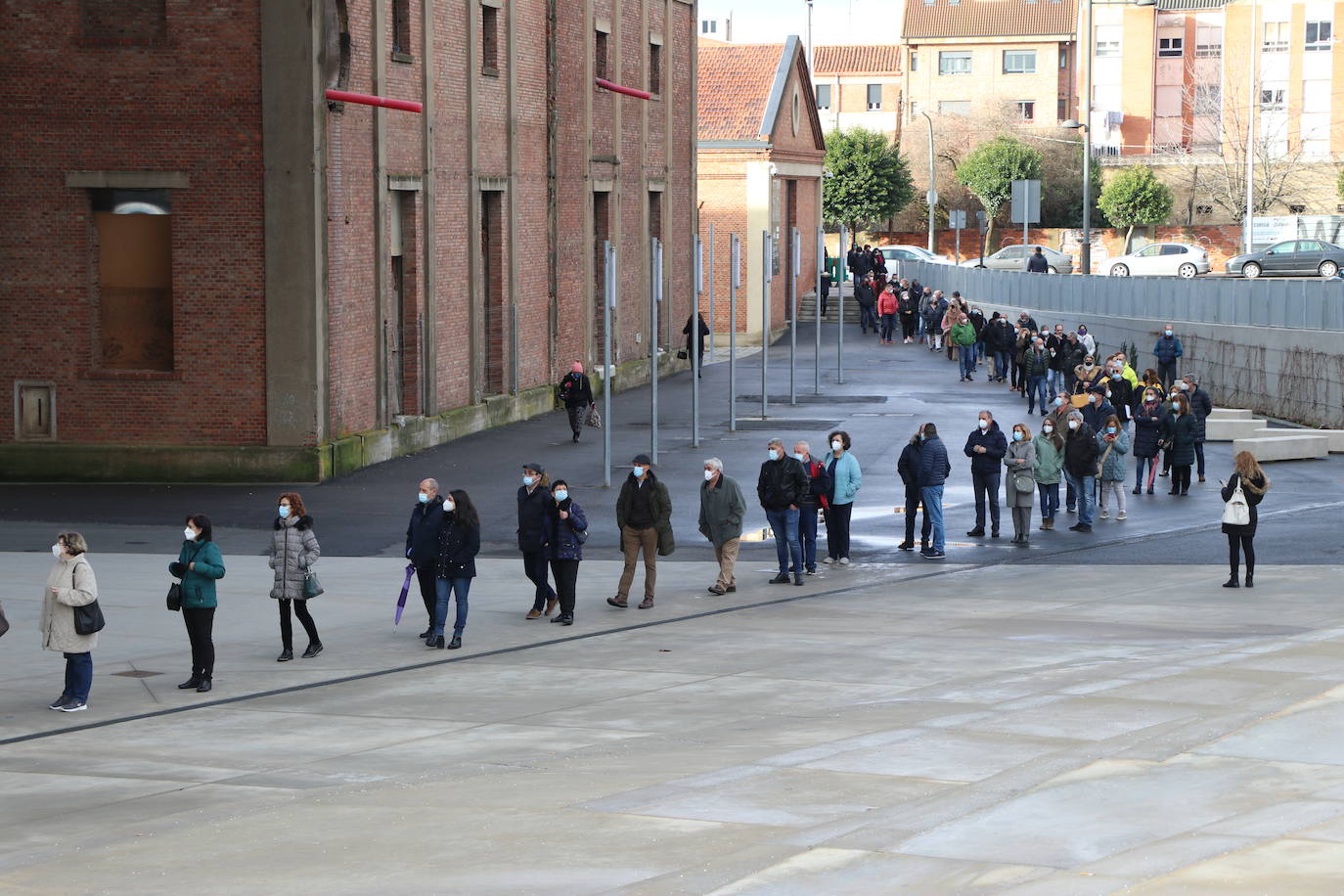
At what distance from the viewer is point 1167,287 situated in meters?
41.2

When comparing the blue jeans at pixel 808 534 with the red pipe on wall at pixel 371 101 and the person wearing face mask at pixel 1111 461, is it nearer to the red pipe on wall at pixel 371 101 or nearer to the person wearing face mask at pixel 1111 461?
the person wearing face mask at pixel 1111 461

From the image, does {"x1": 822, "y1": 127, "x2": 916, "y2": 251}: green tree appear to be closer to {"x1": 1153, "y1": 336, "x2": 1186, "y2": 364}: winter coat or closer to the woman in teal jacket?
{"x1": 1153, "y1": 336, "x2": 1186, "y2": 364}: winter coat

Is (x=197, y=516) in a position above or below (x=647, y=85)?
below

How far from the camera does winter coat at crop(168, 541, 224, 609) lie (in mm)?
14391

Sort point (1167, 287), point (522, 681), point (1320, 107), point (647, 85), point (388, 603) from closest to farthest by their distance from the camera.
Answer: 1. point (522, 681)
2. point (388, 603)
3. point (1167, 287)
4. point (647, 85)
5. point (1320, 107)

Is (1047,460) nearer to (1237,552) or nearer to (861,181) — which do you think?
(1237,552)

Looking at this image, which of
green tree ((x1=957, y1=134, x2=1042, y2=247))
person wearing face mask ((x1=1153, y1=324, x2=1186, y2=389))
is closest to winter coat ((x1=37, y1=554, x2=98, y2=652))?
person wearing face mask ((x1=1153, y1=324, x2=1186, y2=389))

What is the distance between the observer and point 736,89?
6031 centimetres

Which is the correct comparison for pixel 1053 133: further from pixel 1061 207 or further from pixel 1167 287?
pixel 1167 287

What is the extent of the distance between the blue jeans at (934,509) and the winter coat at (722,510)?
3449 mm

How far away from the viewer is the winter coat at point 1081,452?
23156mm

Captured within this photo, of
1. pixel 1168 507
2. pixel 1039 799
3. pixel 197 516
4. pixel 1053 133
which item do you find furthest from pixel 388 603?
pixel 1053 133

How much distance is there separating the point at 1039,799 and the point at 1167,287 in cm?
3325

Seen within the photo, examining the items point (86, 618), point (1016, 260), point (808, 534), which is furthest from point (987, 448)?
point (1016, 260)
